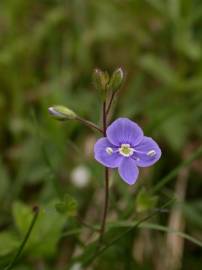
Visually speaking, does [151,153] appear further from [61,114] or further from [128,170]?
[61,114]

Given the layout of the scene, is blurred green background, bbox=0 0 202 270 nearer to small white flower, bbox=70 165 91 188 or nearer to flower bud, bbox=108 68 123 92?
small white flower, bbox=70 165 91 188

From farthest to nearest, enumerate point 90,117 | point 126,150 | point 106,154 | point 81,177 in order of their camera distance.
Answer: point 90,117 → point 81,177 → point 126,150 → point 106,154

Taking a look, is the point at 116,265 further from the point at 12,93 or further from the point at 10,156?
the point at 12,93

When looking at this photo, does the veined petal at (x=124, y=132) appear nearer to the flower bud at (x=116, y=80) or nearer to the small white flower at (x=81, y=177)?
the flower bud at (x=116, y=80)

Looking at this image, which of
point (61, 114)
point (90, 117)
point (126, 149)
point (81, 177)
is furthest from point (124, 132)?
point (90, 117)

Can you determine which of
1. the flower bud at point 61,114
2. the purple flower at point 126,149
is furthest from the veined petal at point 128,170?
the flower bud at point 61,114

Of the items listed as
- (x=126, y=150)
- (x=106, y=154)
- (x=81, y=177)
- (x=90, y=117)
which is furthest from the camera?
(x=90, y=117)

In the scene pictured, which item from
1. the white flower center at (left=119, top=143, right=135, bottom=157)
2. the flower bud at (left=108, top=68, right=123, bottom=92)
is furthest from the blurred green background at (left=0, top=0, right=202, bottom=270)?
the flower bud at (left=108, top=68, right=123, bottom=92)

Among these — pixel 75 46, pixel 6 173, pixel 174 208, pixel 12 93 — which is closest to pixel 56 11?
pixel 75 46
